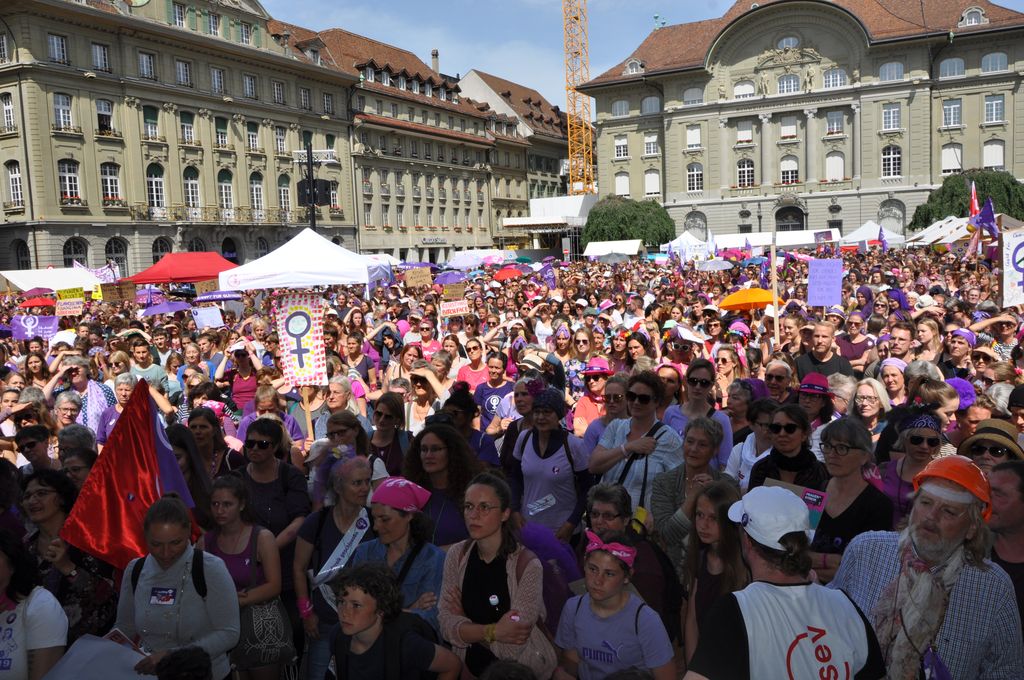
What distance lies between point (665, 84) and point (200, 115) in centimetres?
3492

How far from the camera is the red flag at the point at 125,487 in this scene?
4391 mm

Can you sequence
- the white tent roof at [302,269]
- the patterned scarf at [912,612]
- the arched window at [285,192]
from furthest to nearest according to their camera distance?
the arched window at [285,192] → the white tent roof at [302,269] → the patterned scarf at [912,612]

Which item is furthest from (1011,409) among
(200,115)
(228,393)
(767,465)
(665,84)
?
(665,84)

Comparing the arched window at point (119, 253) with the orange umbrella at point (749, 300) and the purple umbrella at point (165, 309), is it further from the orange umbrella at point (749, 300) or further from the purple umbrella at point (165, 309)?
the orange umbrella at point (749, 300)

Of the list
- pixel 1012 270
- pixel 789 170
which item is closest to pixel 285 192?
pixel 789 170

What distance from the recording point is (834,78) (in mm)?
60656

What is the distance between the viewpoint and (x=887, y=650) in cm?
305

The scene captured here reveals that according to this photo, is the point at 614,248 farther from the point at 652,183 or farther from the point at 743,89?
the point at 743,89

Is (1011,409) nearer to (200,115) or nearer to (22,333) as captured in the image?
(22,333)

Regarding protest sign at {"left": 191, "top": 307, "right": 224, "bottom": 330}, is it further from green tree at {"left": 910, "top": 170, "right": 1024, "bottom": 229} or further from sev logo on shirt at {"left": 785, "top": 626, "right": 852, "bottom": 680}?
green tree at {"left": 910, "top": 170, "right": 1024, "bottom": 229}

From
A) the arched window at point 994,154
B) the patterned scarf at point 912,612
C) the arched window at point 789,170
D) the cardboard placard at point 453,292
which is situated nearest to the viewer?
the patterned scarf at point 912,612

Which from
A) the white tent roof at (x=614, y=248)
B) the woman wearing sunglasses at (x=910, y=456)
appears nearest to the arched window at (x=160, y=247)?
the white tent roof at (x=614, y=248)

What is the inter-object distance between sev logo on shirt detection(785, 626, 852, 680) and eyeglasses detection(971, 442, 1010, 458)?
2366 millimetres

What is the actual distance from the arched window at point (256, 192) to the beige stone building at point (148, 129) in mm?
91
